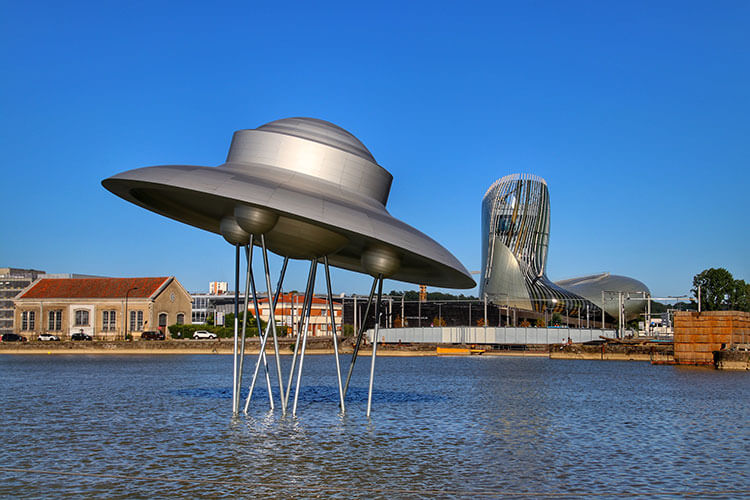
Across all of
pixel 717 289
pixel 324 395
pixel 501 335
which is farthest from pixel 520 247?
pixel 324 395

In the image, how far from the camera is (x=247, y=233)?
2028cm

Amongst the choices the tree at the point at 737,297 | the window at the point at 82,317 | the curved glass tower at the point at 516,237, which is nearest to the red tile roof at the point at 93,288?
the window at the point at 82,317

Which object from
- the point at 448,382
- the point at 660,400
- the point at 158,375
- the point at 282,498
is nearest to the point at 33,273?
the point at 158,375

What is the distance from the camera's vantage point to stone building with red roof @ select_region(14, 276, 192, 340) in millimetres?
96750

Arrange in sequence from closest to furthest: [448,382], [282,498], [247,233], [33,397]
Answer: [282,498], [247,233], [33,397], [448,382]

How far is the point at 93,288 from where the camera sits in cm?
9975

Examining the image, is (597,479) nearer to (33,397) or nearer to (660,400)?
(660,400)

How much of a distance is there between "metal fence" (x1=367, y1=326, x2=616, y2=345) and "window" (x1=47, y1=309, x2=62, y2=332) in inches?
1408

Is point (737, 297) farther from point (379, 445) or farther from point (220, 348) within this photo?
point (379, 445)

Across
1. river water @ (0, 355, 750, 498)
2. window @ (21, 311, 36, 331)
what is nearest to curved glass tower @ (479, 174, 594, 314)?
window @ (21, 311, 36, 331)

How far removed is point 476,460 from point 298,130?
29.4 feet

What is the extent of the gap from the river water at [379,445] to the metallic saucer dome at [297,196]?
4.31 meters

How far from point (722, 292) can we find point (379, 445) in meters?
115

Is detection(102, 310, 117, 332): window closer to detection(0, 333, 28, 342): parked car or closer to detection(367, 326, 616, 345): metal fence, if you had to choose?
detection(0, 333, 28, 342): parked car
